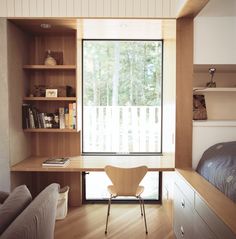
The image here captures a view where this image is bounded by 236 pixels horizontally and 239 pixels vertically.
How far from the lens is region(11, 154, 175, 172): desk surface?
8.93ft

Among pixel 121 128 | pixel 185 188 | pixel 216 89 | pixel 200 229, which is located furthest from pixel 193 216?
pixel 121 128

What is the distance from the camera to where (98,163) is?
2.94m

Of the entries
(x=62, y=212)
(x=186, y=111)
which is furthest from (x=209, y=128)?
(x=62, y=212)

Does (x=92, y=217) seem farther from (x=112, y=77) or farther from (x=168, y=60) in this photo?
(x=168, y=60)

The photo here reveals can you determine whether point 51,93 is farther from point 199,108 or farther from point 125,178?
point 199,108

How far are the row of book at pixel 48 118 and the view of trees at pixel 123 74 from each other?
497 mm

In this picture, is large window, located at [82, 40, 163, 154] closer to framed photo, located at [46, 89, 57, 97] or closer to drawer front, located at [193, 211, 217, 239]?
framed photo, located at [46, 89, 57, 97]

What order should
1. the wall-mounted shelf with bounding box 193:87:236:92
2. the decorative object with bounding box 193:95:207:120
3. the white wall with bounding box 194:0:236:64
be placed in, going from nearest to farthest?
the white wall with bounding box 194:0:236:64 < the wall-mounted shelf with bounding box 193:87:236:92 < the decorative object with bounding box 193:95:207:120

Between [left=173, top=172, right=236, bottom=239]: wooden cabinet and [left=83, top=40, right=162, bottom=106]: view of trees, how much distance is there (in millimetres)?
1380

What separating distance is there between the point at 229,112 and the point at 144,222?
60.9 inches

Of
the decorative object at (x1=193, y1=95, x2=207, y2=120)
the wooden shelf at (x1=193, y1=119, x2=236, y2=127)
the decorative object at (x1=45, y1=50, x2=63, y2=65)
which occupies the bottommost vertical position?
the wooden shelf at (x1=193, y1=119, x2=236, y2=127)

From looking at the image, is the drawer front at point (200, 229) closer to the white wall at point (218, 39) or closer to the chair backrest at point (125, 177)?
the chair backrest at point (125, 177)

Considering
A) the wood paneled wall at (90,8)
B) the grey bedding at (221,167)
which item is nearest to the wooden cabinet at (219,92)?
the grey bedding at (221,167)

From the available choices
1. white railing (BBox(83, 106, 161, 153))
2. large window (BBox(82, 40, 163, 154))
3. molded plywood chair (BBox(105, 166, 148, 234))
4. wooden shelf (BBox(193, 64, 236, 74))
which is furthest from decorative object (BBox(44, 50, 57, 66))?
wooden shelf (BBox(193, 64, 236, 74))
